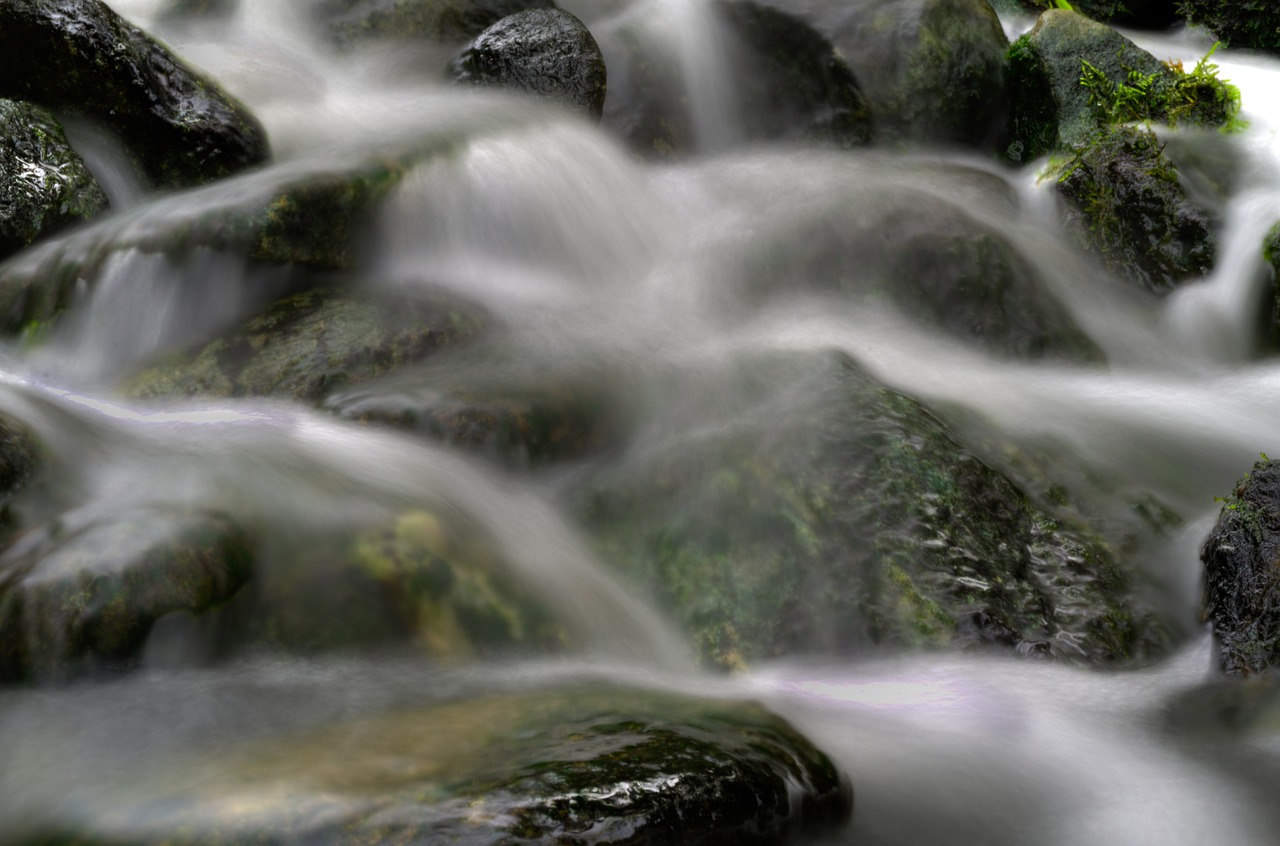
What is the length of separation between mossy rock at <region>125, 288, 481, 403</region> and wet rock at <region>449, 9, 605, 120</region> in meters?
2.67

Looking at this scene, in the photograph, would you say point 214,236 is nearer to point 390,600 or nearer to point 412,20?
point 390,600

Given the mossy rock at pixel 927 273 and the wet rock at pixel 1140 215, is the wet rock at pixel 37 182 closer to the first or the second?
the mossy rock at pixel 927 273

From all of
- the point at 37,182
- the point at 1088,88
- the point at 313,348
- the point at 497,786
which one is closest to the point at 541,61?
the point at 37,182

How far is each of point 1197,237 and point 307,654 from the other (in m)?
5.43

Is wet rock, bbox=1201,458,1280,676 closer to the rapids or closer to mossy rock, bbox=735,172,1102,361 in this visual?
the rapids

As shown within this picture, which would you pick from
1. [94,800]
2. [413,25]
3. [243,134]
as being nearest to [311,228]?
[243,134]

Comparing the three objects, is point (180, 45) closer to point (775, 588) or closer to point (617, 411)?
point (617, 411)

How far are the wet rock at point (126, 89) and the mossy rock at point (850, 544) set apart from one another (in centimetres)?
329

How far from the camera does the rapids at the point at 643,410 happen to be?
2.55 meters

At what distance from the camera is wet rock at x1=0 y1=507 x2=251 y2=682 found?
97.2 inches

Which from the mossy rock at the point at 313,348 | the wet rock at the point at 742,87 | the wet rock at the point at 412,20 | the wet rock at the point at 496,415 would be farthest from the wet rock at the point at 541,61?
the wet rock at the point at 496,415

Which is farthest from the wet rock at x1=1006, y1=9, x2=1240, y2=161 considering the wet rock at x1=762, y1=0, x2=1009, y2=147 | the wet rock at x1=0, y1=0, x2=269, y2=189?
the wet rock at x1=0, y1=0, x2=269, y2=189

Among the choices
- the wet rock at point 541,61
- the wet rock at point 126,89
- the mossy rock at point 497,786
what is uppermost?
the wet rock at point 541,61

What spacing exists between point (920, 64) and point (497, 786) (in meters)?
6.68
